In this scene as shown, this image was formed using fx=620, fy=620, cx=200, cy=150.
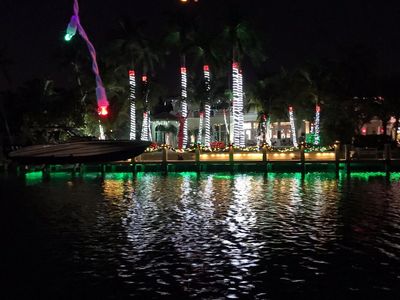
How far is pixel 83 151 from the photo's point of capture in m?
36.7

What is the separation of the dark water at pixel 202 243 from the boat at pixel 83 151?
216 centimetres

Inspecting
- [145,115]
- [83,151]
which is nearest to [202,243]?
[83,151]

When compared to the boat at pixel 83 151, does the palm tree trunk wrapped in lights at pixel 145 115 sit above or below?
above

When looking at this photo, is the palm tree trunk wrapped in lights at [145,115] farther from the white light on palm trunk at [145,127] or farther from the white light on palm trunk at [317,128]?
the white light on palm trunk at [317,128]

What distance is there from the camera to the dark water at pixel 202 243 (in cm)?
1579

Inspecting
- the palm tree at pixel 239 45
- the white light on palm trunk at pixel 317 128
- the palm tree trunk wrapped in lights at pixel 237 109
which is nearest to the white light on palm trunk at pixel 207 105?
the palm tree at pixel 239 45

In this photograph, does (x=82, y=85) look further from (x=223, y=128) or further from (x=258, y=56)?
(x=223, y=128)

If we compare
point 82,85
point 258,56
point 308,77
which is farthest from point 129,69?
point 308,77

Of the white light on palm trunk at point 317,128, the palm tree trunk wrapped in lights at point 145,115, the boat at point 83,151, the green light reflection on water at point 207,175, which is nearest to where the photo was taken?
the boat at point 83,151

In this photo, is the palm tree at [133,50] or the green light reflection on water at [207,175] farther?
the palm tree at [133,50]

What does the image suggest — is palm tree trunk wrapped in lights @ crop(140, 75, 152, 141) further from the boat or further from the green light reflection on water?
the boat

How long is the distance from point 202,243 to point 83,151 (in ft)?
56.4

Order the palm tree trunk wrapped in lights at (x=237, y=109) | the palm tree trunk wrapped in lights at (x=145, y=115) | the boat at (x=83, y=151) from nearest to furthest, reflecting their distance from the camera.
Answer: the boat at (x=83, y=151)
the palm tree trunk wrapped in lights at (x=237, y=109)
the palm tree trunk wrapped in lights at (x=145, y=115)

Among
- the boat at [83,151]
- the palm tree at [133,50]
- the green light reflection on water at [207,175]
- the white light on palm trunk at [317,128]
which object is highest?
the palm tree at [133,50]
